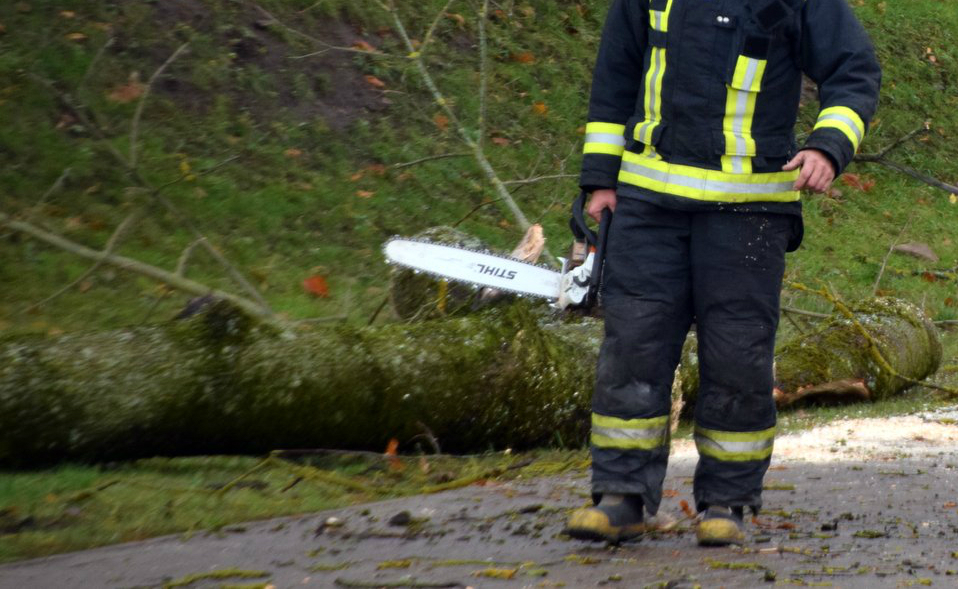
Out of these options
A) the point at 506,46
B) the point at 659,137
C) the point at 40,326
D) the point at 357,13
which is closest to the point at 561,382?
the point at 659,137

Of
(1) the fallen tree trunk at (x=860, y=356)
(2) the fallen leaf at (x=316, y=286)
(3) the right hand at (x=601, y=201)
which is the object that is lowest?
(2) the fallen leaf at (x=316, y=286)

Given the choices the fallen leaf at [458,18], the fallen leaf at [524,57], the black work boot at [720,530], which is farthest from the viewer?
the fallen leaf at [524,57]

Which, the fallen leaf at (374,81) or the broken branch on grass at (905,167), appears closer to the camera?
the broken branch on grass at (905,167)

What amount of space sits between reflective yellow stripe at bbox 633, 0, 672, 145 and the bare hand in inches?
16.3

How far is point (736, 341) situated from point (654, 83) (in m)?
0.78

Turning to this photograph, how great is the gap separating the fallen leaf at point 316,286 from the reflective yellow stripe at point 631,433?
4308mm

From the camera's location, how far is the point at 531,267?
4.61 m

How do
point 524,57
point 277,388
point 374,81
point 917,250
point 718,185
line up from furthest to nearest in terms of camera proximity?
point 524,57
point 917,250
point 374,81
point 277,388
point 718,185

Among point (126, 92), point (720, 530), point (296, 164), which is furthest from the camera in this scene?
point (296, 164)

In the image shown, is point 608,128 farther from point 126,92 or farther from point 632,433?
point 126,92

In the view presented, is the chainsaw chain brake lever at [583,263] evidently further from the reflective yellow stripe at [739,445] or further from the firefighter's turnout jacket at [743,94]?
the reflective yellow stripe at [739,445]

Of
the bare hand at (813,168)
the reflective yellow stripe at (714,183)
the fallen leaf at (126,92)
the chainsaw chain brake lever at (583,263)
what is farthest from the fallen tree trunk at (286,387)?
the fallen leaf at (126,92)

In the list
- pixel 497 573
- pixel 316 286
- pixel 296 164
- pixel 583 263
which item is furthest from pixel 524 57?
pixel 497 573

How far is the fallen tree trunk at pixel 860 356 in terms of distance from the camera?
678 cm
